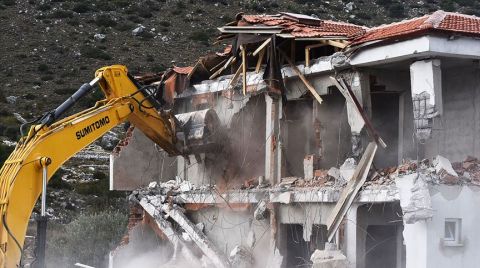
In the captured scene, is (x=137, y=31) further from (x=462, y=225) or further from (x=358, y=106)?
(x=462, y=225)

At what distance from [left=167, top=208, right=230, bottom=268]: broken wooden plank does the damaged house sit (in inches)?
1.4

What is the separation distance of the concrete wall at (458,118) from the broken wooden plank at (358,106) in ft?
3.25

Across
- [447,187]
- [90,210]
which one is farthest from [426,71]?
[90,210]

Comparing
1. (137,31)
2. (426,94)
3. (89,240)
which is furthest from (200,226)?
(137,31)

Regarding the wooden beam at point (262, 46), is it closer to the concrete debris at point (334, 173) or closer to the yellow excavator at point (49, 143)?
the yellow excavator at point (49, 143)

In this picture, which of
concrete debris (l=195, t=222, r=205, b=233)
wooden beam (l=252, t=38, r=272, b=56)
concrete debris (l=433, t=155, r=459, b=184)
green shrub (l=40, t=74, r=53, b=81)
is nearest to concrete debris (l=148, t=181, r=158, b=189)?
concrete debris (l=195, t=222, r=205, b=233)

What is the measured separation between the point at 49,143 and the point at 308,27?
6037mm

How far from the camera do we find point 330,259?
16.6 metres

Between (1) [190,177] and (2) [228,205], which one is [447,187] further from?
(1) [190,177]

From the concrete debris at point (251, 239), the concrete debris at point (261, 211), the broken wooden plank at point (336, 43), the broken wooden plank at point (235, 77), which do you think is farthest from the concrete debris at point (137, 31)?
the broken wooden plank at point (336, 43)

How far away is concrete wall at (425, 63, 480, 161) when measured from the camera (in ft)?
56.9

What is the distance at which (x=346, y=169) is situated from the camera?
694 inches

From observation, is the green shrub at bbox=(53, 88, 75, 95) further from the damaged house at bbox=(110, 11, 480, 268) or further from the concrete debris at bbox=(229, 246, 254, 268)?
the concrete debris at bbox=(229, 246, 254, 268)

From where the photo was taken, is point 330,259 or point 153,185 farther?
point 153,185
